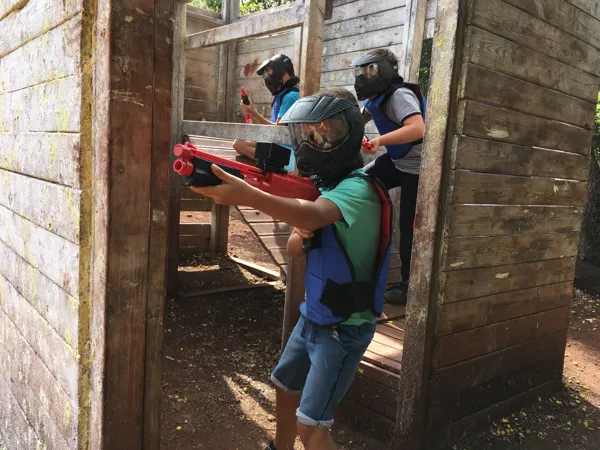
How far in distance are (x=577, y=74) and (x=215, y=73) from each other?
5.44 metres

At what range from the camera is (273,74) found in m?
4.66

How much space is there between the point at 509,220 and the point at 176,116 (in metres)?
3.92

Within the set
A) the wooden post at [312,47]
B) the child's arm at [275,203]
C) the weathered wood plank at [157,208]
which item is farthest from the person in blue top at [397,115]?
the weathered wood plank at [157,208]

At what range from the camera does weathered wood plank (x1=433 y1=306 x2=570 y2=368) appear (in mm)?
3012

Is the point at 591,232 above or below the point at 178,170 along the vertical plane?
below

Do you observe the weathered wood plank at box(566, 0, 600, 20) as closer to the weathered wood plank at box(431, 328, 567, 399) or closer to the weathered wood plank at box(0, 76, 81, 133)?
the weathered wood plank at box(431, 328, 567, 399)

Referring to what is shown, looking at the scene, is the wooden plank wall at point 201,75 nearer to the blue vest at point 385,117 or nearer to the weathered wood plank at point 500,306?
the blue vest at point 385,117

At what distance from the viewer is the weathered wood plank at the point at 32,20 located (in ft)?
6.50

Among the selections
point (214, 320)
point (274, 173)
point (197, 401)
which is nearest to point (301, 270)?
point (197, 401)

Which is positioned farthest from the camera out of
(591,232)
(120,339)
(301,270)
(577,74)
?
(591,232)

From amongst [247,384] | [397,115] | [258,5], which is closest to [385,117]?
[397,115]

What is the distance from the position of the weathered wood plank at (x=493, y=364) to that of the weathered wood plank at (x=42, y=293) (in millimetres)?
2031

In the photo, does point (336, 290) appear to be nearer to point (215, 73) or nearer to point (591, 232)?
point (215, 73)

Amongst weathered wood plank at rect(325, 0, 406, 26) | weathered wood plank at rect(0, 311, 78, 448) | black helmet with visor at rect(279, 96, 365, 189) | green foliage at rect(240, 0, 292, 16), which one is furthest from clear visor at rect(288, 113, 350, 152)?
green foliage at rect(240, 0, 292, 16)
